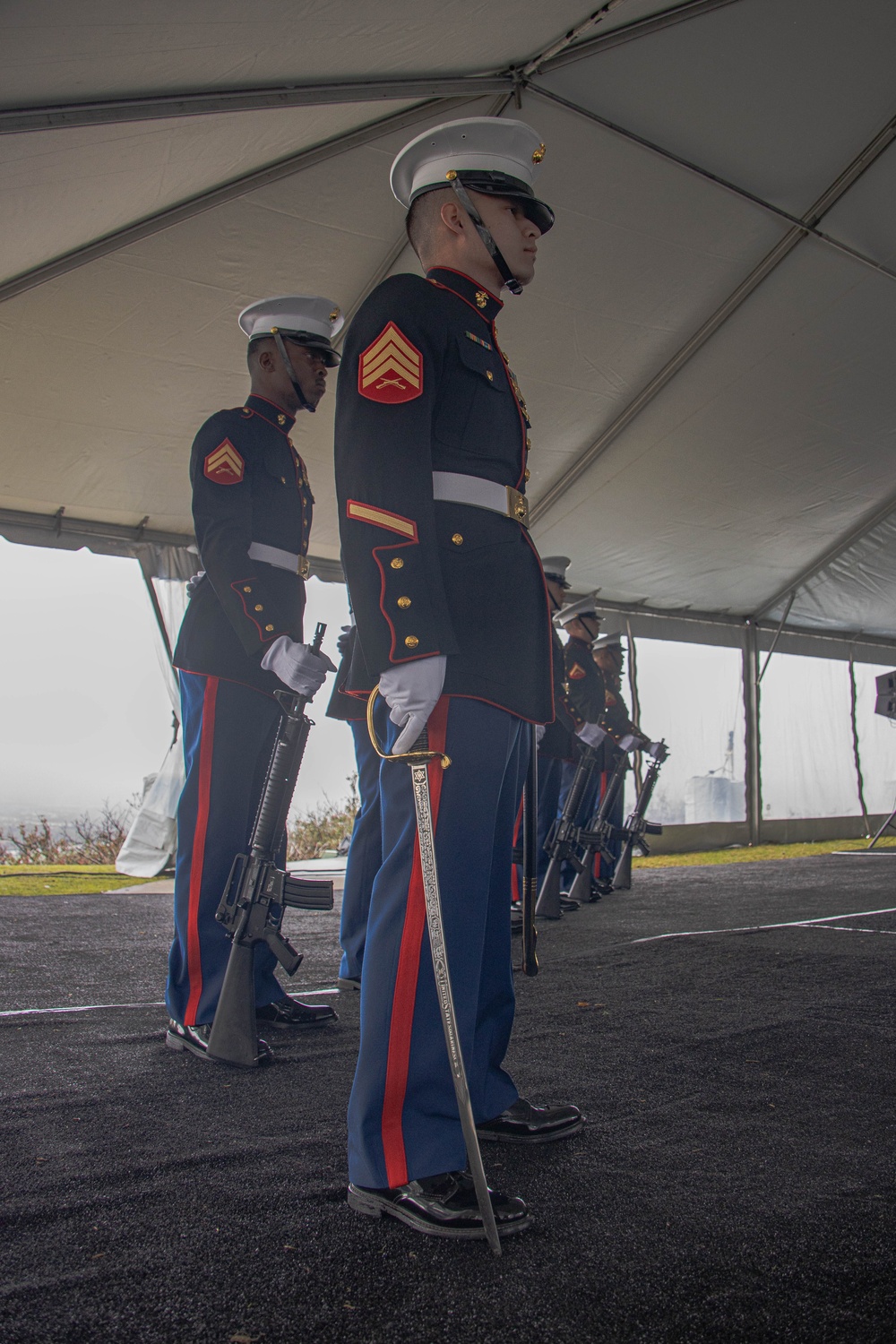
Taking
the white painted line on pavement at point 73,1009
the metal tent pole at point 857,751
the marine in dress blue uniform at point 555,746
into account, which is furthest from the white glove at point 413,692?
the metal tent pole at point 857,751

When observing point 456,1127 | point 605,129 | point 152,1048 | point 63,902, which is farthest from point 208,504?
point 63,902

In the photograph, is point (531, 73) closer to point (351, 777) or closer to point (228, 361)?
point (228, 361)

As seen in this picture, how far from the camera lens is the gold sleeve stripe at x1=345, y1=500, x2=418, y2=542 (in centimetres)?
123

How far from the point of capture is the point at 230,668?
6.63 feet

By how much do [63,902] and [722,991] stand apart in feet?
10.1

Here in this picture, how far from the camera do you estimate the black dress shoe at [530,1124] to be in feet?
4.44

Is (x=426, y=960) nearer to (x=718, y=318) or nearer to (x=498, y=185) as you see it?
(x=498, y=185)

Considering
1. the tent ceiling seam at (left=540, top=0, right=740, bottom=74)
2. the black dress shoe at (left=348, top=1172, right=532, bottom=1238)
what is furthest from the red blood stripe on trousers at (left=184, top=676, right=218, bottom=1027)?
the tent ceiling seam at (left=540, top=0, right=740, bottom=74)

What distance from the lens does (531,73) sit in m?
3.33

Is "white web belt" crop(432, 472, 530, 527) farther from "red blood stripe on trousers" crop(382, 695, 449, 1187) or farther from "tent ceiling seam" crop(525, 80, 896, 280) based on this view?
"tent ceiling seam" crop(525, 80, 896, 280)

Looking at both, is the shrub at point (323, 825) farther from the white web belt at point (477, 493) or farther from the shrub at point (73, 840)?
the white web belt at point (477, 493)

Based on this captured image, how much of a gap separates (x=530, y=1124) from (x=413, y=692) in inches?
27.0

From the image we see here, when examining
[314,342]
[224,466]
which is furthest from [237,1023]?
[314,342]

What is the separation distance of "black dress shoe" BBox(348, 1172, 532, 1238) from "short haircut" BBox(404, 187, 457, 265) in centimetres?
131
